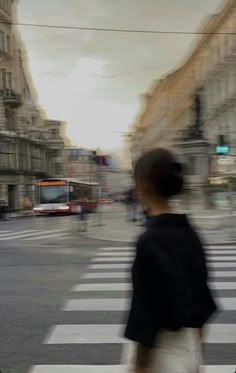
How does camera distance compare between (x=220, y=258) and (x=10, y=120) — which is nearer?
(x=220, y=258)

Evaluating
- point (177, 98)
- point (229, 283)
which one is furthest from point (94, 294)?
point (177, 98)

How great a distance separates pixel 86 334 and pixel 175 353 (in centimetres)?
330

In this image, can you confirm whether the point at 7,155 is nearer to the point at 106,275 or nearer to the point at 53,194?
the point at 53,194

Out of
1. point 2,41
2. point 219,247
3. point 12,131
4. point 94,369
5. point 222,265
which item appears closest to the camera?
point 94,369

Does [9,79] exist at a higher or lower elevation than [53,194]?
higher

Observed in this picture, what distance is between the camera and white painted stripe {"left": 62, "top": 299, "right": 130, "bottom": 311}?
6332 millimetres

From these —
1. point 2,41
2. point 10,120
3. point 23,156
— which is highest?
point 2,41

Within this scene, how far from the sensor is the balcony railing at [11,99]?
160 ft

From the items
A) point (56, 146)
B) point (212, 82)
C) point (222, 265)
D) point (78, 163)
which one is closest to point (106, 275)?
point (222, 265)

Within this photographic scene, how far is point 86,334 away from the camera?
5188 millimetres

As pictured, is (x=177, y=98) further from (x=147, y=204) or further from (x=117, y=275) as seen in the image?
(x=147, y=204)

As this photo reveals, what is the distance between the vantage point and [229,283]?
792 cm

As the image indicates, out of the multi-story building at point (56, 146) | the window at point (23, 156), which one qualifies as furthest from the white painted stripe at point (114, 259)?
the multi-story building at point (56, 146)

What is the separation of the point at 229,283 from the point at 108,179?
6096 centimetres
